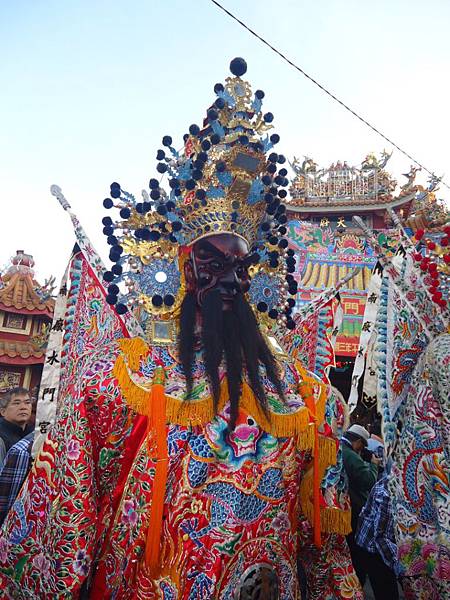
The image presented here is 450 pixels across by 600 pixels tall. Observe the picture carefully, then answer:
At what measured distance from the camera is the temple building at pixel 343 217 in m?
12.2

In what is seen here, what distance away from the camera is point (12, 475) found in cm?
270

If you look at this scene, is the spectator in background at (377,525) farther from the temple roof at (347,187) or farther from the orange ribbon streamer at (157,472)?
the temple roof at (347,187)

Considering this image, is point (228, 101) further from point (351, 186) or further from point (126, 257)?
point (351, 186)

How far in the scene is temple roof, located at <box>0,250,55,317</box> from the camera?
14.0 m

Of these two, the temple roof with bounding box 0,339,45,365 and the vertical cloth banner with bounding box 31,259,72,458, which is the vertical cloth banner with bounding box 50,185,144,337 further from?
the temple roof with bounding box 0,339,45,365

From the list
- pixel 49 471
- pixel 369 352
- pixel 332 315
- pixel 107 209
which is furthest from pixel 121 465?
pixel 369 352

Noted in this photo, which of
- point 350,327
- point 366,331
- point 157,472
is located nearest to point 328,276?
point 350,327

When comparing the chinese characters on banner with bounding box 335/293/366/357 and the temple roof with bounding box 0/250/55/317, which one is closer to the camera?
the chinese characters on banner with bounding box 335/293/366/357

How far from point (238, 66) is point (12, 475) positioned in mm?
2339

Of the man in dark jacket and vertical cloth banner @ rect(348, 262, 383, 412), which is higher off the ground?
vertical cloth banner @ rect(348, 262, 383, 412)

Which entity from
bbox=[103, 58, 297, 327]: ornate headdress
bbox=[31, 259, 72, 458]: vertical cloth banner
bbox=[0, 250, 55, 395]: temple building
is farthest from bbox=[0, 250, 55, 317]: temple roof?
bbox=[103, 58, 297, 327]: ornate headdress

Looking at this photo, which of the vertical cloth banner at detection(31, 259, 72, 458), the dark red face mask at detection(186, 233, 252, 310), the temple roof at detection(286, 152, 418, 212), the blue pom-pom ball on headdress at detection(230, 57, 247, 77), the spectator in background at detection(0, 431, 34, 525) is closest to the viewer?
the dark red face mask at detection(186, 233, 252, 310)

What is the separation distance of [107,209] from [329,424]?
118cm

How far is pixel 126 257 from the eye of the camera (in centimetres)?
191
